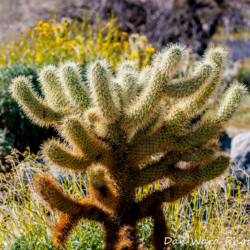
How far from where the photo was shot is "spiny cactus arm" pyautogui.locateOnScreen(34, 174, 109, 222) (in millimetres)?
1864

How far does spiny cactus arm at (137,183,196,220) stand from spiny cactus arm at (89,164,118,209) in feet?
0.70

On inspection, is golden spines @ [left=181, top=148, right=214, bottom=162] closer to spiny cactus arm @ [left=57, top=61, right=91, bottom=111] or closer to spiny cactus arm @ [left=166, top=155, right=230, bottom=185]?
spiny cactus arm @ [left=166, top=155, right=230, bottom=185]

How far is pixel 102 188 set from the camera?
6.48 ft

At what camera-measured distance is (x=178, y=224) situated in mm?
2885

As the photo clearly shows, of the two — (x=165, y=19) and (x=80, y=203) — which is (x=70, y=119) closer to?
(x=80, y=203)

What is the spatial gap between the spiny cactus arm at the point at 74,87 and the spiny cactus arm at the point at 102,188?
0.47m

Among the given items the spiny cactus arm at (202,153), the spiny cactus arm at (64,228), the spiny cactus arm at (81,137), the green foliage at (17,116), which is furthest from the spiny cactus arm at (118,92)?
the green foliage at (17,116)

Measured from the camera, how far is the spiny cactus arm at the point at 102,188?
6.06ft

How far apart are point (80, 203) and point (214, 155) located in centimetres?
99

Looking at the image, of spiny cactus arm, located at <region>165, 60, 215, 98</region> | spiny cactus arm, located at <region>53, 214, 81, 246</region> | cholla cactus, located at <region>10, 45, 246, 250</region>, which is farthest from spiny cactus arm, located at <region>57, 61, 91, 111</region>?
spiny cactus arm, located at <region>53, 214, 81, 246</region>

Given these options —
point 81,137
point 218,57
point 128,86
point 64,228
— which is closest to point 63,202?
point 64,228

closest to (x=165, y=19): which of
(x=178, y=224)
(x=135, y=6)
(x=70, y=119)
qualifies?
(x=135, y=6)

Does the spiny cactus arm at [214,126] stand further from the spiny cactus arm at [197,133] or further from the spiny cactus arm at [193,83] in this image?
the spiny cactus arm at [193,83]

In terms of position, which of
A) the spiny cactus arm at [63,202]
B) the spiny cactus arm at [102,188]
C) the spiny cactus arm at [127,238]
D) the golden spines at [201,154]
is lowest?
the spiny cactus arm at [127,238]
